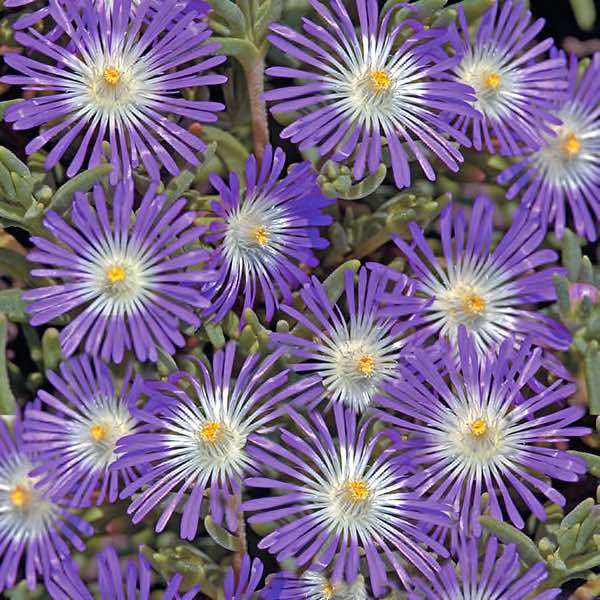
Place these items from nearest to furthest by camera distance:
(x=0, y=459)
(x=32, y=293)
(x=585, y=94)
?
(x=32, y=293) → (x=0, y=459) → (x=585, y=94)

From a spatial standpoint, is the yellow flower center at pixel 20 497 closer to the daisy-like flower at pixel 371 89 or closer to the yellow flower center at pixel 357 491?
the yellow flower center at pixel 357 491

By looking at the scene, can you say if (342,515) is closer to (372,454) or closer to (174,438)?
(372,454)

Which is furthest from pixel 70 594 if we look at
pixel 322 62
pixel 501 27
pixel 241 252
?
pixel 501 27

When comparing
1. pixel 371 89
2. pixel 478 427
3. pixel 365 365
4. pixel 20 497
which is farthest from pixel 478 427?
pixel 20 497

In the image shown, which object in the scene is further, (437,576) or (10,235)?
(10,235)

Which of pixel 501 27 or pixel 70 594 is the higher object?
pixel 501 27

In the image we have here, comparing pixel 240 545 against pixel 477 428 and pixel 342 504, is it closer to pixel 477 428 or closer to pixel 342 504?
pixel 342 504

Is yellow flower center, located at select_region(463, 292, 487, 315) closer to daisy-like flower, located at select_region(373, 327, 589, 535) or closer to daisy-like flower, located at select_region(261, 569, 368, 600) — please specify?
daisy-like flower, located at select_region(373, 327, 589, 535)

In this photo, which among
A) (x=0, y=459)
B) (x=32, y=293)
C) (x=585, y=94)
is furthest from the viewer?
(x=585, y=94)
